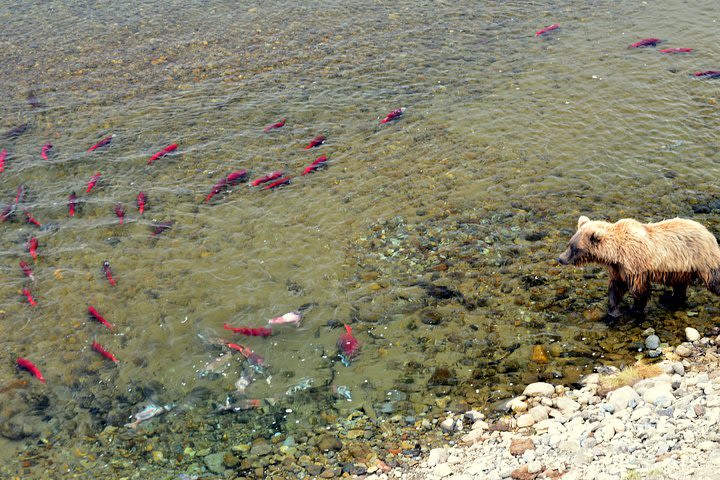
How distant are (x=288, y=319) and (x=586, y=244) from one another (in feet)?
17.8

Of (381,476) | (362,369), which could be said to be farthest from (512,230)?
(381,476)

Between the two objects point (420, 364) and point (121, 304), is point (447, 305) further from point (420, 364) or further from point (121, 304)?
point (121, 304)

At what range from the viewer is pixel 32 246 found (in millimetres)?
13109

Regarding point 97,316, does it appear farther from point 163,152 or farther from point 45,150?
point 45,150

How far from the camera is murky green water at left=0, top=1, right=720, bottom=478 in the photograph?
9.60 meters

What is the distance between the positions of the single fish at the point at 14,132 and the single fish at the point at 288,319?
448 inches

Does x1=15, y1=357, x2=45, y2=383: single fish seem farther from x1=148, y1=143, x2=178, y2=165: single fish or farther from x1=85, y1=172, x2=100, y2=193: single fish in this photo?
x1=148, y1=143, x2=178, y2=165: single fish

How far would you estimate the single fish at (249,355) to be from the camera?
10.0 m

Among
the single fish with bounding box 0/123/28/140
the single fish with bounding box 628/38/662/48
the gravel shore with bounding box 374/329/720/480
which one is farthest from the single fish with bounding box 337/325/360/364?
the single fish with bounding box 628/38/662/48

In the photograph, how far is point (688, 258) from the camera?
29.9 ft

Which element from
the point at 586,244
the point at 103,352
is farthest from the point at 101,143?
the point at 586,244

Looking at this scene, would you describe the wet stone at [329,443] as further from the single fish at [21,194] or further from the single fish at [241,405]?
the single fish at [21,194]

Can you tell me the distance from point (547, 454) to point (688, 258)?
4187mm

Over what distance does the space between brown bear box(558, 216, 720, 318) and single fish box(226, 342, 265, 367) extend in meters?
5.70
